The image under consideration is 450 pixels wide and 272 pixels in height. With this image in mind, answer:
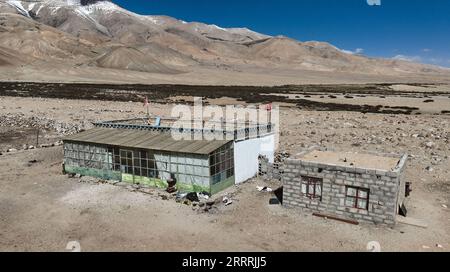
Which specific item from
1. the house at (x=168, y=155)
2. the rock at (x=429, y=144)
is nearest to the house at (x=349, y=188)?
the house at (x=168, y=155)

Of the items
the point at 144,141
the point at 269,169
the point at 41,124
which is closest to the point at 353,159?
the point at 269,169

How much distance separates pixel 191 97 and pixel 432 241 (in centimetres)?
6874

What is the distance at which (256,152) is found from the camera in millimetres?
26328

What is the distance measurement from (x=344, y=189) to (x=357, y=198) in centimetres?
70

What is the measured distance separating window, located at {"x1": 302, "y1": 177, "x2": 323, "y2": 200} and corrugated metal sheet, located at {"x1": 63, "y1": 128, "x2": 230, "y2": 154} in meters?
5.18

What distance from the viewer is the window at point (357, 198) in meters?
19.0

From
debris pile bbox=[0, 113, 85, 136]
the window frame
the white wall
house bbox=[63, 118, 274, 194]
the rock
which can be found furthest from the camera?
debris pile bbox=[0, 113, 85, 136]

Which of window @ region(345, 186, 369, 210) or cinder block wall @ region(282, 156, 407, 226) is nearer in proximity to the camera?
cinder block wall @ region(282, 156, 407, 226)

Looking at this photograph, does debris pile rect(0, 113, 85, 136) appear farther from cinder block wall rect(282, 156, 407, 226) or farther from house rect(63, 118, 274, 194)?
cinder block wall rect(282, 156, 407, 226)

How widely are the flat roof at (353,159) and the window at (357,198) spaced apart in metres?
1.51

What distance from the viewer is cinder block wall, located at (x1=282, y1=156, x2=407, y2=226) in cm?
1841

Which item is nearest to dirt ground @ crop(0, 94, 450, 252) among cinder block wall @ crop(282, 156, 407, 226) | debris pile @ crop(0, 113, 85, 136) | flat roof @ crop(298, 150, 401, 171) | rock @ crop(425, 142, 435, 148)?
cinder block wall @ crop(282, 156, 407, 226)

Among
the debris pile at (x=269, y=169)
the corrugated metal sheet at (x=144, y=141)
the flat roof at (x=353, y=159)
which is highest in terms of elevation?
the corrugated metal sheet at (x=144, y=141)

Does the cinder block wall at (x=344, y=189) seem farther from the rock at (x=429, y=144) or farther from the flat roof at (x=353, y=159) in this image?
the rock at (x=429, y=144)
